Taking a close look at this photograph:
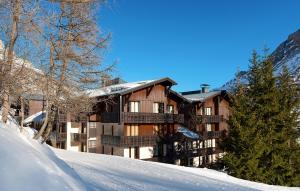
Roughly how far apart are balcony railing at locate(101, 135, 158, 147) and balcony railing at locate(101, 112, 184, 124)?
1670mm

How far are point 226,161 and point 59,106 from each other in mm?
13618

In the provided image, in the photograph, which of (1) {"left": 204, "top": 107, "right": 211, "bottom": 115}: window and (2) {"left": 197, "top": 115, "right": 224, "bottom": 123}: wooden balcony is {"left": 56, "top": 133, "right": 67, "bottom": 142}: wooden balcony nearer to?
(2) {"left": 197, "top": 115, "right": 224, "bottom": 123}: wooden balcony

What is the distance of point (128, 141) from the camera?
3438cm

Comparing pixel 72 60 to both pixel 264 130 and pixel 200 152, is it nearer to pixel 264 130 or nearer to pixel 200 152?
pixel 264 130

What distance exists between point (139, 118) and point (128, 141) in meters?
2.79

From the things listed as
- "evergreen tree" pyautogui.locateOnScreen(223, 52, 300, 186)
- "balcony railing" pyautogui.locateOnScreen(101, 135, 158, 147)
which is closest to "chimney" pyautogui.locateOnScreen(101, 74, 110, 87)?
"evergreen tree" pyautogui.locateOnScreen(223, 52, 300, 186)

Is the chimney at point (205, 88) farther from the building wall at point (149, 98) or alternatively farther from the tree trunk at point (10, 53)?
the tree trunk at point (10, 53)

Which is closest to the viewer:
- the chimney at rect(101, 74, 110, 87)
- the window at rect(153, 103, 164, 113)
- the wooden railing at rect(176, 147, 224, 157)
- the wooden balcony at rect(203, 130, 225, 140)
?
the chimney at rect(101, 74, 110, 87)

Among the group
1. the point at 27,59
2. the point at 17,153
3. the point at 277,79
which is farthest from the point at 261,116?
the point at 17,153

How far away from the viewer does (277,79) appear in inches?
1126

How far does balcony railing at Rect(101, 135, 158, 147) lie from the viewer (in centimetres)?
3416

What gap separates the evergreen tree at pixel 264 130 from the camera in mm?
24922

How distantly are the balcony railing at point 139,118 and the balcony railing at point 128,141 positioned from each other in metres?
1.67

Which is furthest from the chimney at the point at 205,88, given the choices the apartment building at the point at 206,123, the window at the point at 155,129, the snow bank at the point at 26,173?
the snow bank at the point at 26,173
